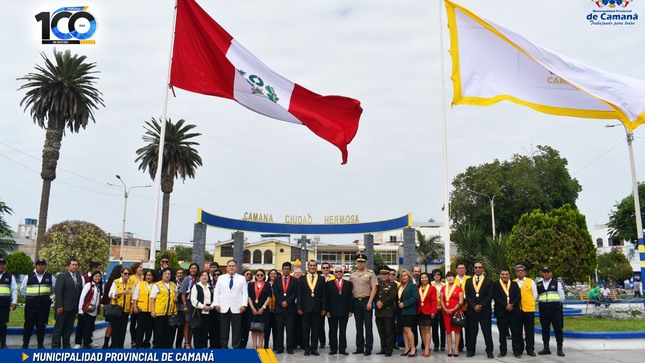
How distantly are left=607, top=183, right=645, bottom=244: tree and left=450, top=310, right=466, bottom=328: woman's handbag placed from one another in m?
41.6

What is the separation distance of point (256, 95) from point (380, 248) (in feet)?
217

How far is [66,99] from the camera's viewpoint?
111 feet

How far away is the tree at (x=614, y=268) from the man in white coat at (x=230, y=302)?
4417cm

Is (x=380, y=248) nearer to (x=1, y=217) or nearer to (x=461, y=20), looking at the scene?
(x=1, y=217)

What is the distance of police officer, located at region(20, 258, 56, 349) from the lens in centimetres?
1023

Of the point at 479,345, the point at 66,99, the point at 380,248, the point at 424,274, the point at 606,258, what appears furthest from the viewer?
the point at 380,248

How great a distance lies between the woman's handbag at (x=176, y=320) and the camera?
10.1 meters

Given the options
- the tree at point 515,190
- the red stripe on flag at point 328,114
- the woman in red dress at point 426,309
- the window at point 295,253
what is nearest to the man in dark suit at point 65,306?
the red stripe on flag at point 328,114

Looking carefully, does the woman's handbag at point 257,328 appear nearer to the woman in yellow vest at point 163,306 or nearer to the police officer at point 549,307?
the woman in yellow vest at point 163,306

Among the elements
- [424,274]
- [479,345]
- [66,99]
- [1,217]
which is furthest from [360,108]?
[1,217]

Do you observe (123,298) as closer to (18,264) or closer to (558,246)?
(558,246)

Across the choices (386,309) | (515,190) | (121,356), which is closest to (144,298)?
(121,356)

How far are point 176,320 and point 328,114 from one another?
6424 millimetres

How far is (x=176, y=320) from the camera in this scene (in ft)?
33.2
